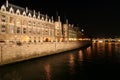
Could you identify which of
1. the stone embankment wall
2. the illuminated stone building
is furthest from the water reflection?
the illuminated stone building

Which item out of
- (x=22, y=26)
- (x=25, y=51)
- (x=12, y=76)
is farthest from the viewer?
(x=22, y=26)

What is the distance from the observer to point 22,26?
204ft

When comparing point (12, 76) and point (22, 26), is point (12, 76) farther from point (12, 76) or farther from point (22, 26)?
point (22, 26)

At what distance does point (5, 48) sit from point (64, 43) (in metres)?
35.6

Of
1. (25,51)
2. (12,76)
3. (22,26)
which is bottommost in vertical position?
(12,76)

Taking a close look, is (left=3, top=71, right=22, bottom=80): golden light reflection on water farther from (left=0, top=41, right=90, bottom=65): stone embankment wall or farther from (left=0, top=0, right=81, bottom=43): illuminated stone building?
(left=0, top=0, right=81, bottom=43): illuminated stone building

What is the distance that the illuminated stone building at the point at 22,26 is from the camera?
54000 mm

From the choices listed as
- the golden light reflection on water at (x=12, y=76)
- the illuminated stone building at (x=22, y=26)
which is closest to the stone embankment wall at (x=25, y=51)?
the illuminated stone building at (x=22, y=26)

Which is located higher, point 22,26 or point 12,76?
point 22,26

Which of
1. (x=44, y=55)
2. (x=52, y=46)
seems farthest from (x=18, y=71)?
(x=52, y=46)


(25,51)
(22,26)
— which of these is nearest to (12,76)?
(25,51)

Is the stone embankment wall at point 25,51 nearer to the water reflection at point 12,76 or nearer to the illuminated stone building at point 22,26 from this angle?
the illuminated stone building at point 22,26

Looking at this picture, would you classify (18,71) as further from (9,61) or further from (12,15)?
(12,15)

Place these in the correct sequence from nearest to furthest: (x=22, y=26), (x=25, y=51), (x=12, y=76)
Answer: (x=12, y=76), (x=25, y=51), (x=22, y=26)
